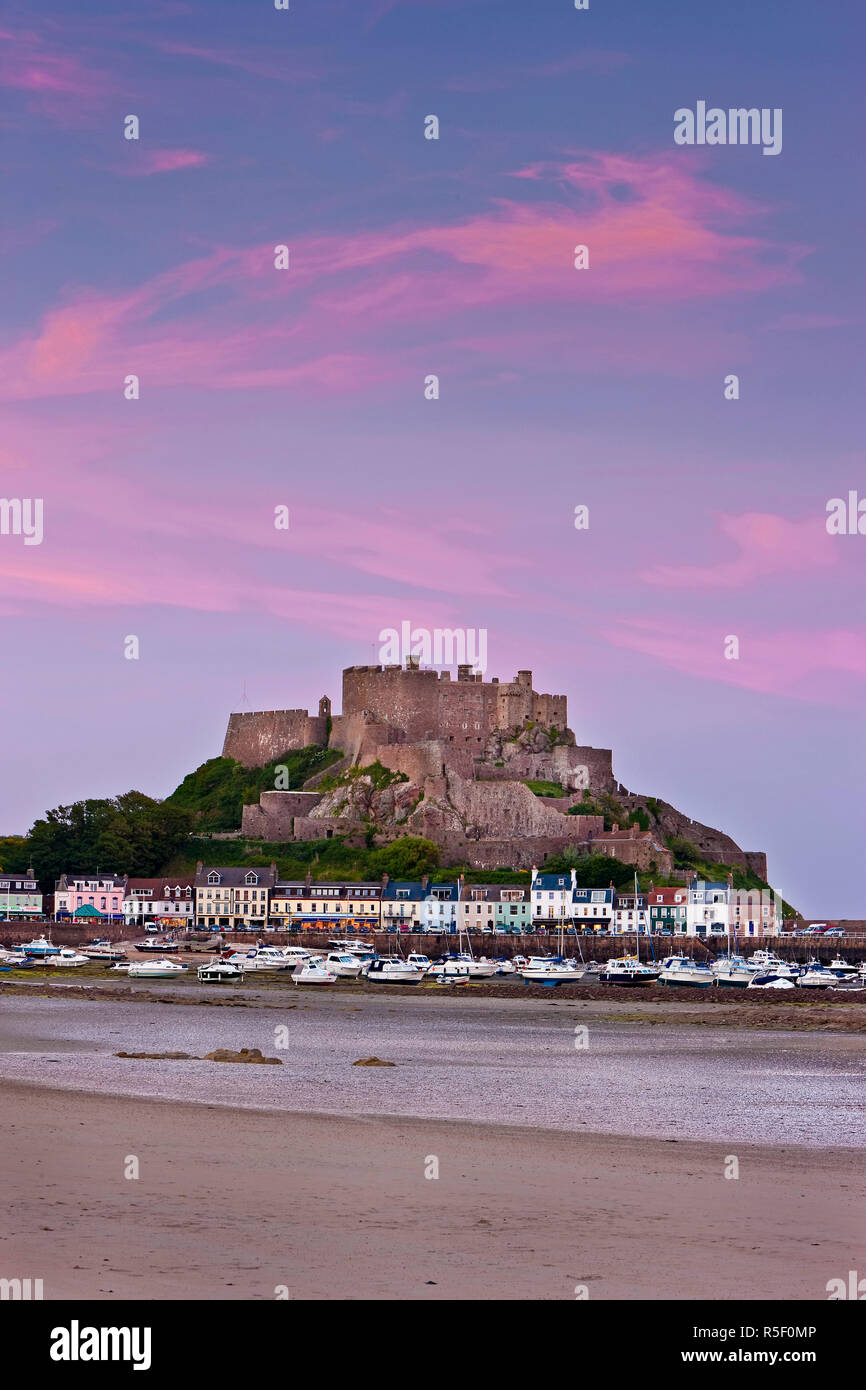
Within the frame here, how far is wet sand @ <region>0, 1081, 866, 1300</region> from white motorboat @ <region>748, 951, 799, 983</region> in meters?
49.7

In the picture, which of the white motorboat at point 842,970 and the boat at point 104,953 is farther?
the boat at point 104,953

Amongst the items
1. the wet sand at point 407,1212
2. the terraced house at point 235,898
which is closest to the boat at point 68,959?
the terraced house at point 235,898

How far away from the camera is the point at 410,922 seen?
94.1m

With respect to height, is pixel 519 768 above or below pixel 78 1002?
above

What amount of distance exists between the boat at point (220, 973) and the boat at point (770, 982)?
19.0m

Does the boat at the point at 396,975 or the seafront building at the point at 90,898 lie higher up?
the seafront building at the point at 90,898

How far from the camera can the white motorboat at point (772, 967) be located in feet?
221

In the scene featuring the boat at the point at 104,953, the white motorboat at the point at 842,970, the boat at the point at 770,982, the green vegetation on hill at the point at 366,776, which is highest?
the green vegetation on hill at the point at 366,776

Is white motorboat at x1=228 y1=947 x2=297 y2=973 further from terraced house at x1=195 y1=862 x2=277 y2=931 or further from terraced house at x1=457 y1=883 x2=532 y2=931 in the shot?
terraced house at x1=195 y1=862 x2=277 y2=931

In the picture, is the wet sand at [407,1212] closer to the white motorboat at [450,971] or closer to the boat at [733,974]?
the boat at [733,974]

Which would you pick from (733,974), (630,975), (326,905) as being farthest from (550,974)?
(326,905)

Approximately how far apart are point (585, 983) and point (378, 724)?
38409 millimetres

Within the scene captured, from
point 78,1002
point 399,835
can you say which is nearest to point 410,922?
point 399,835
